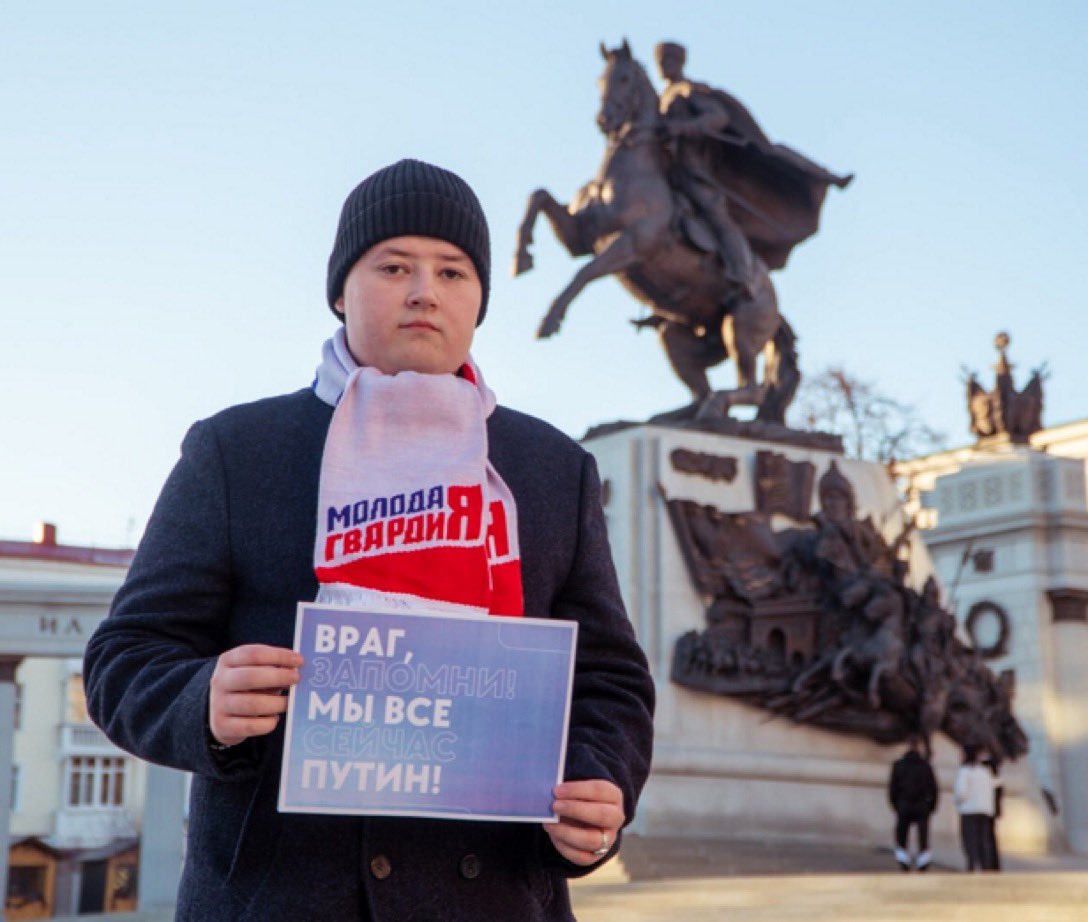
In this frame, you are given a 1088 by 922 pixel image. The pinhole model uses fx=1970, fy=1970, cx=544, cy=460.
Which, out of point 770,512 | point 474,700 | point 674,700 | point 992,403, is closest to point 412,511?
point 474,700

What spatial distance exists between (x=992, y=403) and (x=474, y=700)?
25731 mm

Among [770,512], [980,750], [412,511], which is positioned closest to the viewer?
[412,511]

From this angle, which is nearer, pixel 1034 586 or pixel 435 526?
pixel 435 526

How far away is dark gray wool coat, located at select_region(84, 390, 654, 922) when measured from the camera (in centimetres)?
227

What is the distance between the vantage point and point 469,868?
230 cm

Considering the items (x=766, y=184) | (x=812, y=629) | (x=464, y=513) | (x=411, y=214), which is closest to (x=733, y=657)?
(x=812, y=629)

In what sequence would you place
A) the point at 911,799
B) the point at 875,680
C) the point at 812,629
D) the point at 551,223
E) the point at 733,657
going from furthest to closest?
the point at 551,223 → the point at 812,629 → the point at 875,680 → the point at 733,657 → the point at 911,799

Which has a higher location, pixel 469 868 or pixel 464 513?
pixel 464 513

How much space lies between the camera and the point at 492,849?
2336mm

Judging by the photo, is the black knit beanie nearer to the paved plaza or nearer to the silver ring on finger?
the silver ring on finger

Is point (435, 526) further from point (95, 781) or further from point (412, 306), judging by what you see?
point (95, 781)

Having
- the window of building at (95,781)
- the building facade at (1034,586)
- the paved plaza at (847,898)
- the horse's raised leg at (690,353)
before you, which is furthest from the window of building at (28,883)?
the paved plaza at (847,898)

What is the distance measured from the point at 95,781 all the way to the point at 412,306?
46.6 m

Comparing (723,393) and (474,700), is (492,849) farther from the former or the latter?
(723,393)
